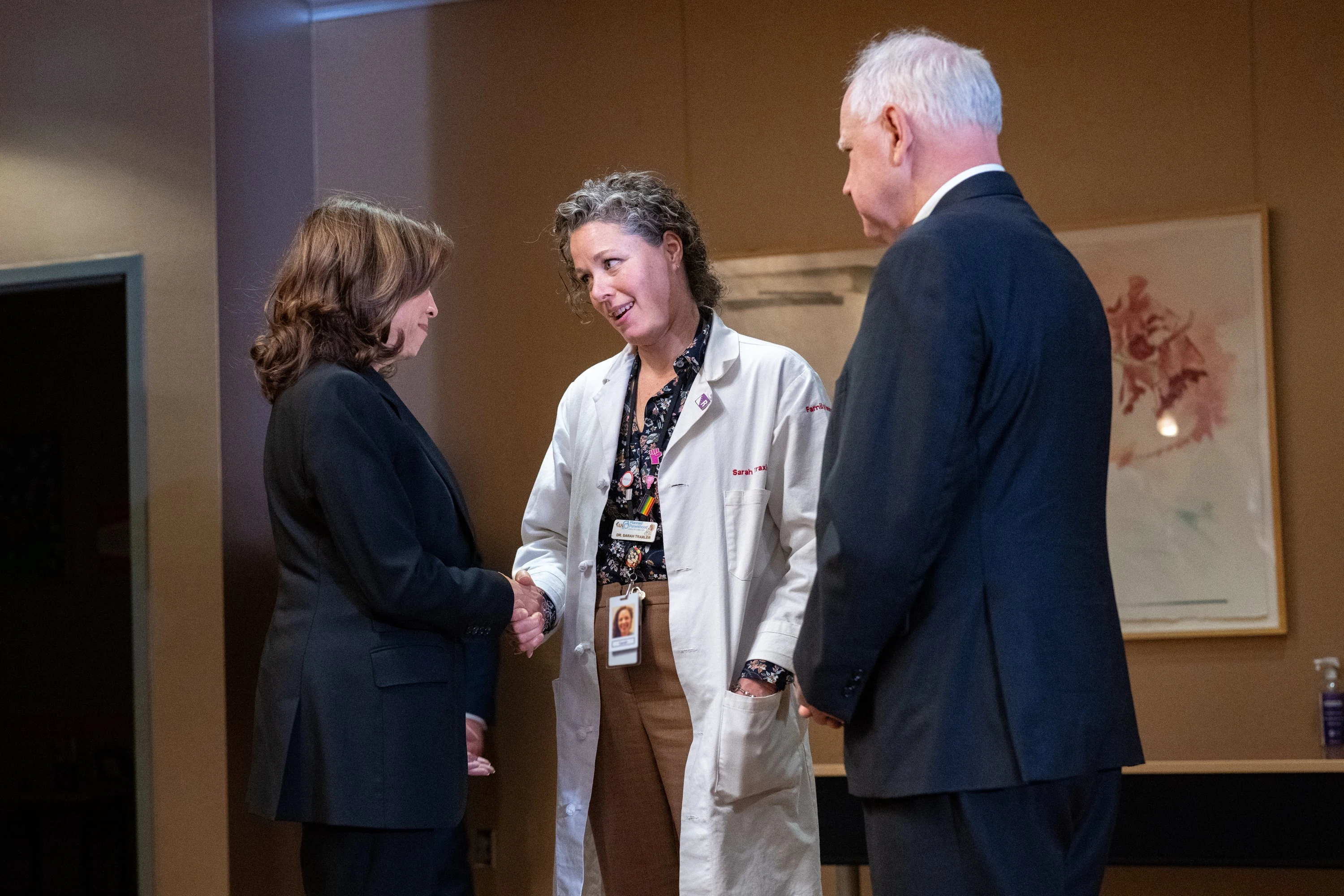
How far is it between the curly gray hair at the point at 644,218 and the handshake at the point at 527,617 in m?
0.68

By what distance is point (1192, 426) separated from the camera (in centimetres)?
365

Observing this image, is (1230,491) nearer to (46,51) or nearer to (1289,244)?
(1289,244)

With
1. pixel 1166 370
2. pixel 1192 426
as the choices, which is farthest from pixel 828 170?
pixel 1192 426

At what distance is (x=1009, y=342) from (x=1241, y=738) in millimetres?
2561

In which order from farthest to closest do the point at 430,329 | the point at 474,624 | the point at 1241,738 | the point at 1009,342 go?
the point at 430,329 → the point at 1241,738 → the point at 474,624 → the point at 1009,342

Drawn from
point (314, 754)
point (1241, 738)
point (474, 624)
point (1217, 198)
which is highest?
point (1217, 198)

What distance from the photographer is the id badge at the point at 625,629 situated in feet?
7.83

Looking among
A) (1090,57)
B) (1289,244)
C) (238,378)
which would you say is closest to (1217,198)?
(1289,244)

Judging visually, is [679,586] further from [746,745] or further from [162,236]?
[162,236]

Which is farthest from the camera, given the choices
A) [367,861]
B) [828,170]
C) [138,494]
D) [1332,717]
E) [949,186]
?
[828,170]

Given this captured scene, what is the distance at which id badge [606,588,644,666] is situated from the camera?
2.39 metres

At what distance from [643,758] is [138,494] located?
1.95 meters

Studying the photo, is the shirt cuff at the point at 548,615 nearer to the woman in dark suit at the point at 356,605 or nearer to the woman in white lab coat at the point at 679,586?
the woman in white lab coat at the point at 679,586

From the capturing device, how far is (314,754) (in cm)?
210
